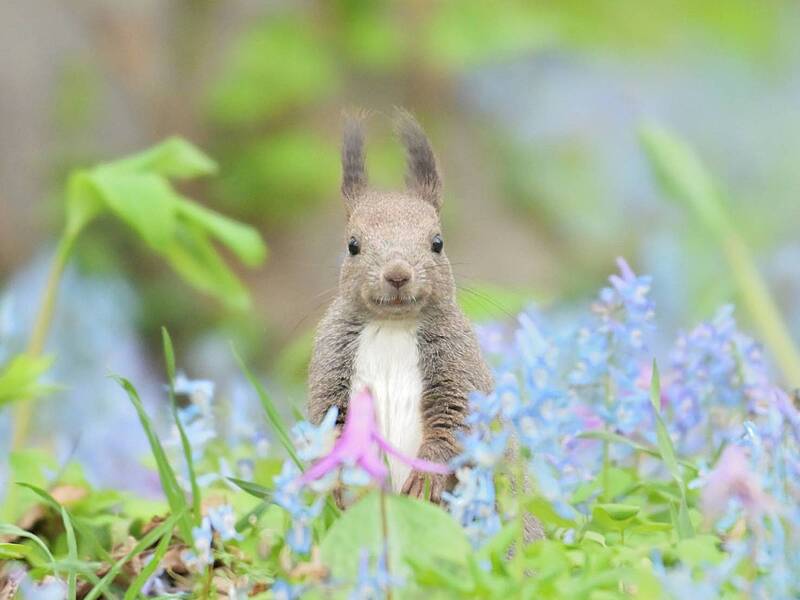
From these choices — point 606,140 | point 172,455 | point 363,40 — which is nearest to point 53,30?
point 363,40

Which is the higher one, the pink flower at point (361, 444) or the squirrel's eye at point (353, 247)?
the squirrel's eye at point (353, 247)

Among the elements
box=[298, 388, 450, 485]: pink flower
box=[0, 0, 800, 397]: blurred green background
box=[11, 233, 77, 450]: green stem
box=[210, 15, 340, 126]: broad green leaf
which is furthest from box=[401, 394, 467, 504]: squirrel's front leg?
box=[210, 15, 340, 126]: broad green leaf

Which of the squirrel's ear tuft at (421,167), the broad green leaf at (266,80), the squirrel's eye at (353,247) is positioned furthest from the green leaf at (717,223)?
the broad green leaf at (266,80)

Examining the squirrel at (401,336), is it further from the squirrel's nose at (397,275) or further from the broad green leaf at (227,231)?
the broad green leaf at (227,231)

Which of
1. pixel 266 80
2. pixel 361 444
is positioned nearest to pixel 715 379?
pixel 361 444

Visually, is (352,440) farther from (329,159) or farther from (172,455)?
(329,159)

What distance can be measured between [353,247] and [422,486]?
54cm

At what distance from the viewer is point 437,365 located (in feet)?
8.27

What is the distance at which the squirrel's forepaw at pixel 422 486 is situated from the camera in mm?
2320

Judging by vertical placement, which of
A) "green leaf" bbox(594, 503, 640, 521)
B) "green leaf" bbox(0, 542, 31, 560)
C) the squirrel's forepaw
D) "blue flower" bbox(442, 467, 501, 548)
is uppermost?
the squirrel's forepaw

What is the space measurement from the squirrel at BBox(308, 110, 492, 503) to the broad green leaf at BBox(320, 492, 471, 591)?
28.0 inches

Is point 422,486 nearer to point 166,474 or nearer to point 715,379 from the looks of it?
point 166,474

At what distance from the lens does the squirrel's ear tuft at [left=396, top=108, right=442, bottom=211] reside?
107 inches

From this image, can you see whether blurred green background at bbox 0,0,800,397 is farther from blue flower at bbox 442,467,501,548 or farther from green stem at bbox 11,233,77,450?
blue flower at bbox 442,467,501,548
